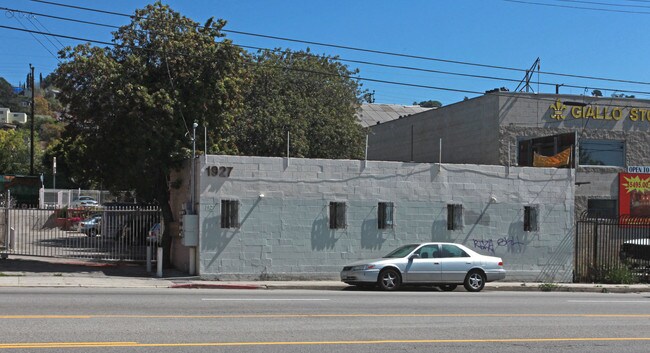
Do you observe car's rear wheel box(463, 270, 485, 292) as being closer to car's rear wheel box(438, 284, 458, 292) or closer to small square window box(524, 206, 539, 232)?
car's rear wheel box(438, 284, 458, 292)

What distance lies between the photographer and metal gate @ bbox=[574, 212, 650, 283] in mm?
23094

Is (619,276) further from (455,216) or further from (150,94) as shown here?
(150,94)

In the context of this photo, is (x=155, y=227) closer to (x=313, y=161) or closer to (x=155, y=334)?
(x=313, y=161)

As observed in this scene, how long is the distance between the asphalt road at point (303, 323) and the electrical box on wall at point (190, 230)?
12.6 feet

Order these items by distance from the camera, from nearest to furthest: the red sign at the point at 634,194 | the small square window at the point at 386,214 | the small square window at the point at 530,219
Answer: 1. the small square window at the point at 386,214
2. the small square window at the point at 530,219
3. the red sign at the point at 634,194

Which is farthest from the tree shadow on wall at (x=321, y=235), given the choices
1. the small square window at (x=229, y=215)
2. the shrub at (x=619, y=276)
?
the shrub at (x=619, y=276)

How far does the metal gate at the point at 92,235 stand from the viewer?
882 inches

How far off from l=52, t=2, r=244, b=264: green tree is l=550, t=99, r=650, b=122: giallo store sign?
1412 centimetres

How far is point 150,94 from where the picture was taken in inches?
824

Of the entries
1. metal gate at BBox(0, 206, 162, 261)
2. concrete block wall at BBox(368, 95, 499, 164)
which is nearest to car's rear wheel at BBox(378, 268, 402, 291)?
metal gate at BBox(0, 206, 162, 261)

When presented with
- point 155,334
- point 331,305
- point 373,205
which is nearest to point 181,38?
point 373,205

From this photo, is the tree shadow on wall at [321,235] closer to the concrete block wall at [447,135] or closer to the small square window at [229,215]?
the small square window at [229,215]

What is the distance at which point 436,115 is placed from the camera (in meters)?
32.7

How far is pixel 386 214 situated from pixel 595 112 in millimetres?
12829
